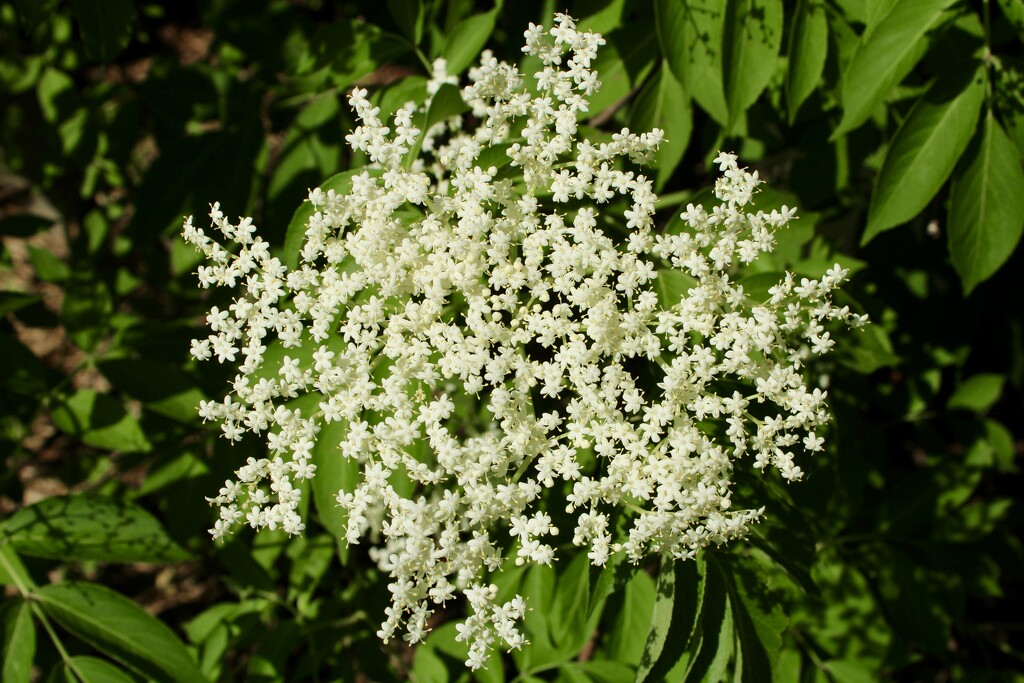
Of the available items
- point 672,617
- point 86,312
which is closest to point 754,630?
point 672,617

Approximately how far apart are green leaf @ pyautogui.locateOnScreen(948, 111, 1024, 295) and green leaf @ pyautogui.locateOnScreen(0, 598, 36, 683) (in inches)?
116

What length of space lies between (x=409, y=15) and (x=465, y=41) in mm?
209

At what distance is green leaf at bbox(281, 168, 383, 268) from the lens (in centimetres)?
205

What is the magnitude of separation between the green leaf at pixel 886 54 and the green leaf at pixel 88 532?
2.53 meters

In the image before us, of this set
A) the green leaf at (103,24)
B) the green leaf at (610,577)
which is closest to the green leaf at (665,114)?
the green leaf at (610,577)

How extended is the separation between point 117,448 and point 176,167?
104 cm

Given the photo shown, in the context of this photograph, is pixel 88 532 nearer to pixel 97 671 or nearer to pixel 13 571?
pixel 13 571

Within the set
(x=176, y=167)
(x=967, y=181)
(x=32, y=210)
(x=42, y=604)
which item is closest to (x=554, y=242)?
(x=967, y=181)

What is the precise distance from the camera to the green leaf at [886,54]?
2.08 metres

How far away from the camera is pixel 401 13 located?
2.46 meters

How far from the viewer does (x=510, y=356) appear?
187 centimetres

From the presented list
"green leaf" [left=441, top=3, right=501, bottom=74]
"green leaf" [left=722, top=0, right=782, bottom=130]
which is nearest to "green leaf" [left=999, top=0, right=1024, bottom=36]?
"green leaf" [left=722, top=0, right=782, bottom=130]

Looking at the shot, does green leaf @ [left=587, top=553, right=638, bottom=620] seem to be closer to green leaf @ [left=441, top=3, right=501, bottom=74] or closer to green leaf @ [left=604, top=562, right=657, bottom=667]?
green leaf @ [left=604, top=562, right=657, bottom=667]

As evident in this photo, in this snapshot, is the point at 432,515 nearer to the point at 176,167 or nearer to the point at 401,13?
the point at 401,13
